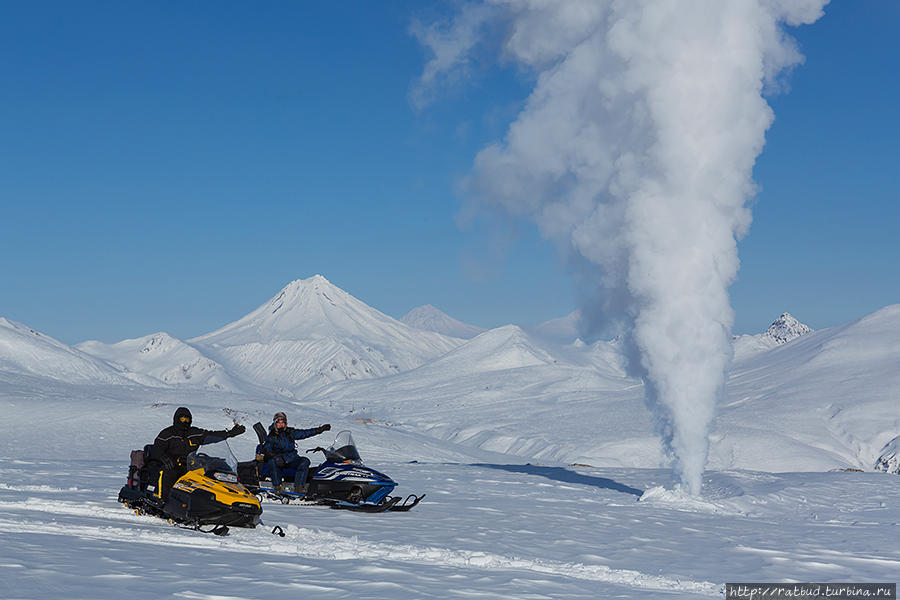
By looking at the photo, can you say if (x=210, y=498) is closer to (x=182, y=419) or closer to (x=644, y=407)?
(x=182, y=419)

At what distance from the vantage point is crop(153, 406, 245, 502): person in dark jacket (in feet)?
41.2

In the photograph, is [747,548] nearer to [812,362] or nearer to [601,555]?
[601,555]

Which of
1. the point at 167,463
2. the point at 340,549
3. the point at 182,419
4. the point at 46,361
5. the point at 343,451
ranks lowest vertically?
the point at 340,549

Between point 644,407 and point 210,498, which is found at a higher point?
point 644,407

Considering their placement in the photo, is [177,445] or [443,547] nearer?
[443,547]

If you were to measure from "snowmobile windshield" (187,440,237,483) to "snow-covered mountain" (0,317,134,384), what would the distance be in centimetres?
8054

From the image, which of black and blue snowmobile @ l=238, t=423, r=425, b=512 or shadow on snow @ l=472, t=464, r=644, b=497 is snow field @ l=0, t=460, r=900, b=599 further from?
shadow on snow @ l=472, t=464, r=644, b=497

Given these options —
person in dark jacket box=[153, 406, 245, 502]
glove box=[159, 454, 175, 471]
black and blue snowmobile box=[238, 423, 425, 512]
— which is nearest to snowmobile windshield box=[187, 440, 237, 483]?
person in dark jacket box=[153, 406, 245, 502]

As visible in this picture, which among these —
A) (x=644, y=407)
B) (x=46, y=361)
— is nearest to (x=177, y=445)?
(x=46, y=361)

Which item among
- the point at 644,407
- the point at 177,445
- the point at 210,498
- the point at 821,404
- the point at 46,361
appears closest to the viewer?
the point at 210,498

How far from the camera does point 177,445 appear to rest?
1264 cm

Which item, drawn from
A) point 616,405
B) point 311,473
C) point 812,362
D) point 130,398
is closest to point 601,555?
point 311,473

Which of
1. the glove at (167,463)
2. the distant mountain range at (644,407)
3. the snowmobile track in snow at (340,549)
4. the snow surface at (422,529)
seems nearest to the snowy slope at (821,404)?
the distant mountain range at (644,407)

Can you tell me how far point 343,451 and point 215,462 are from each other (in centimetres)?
472
